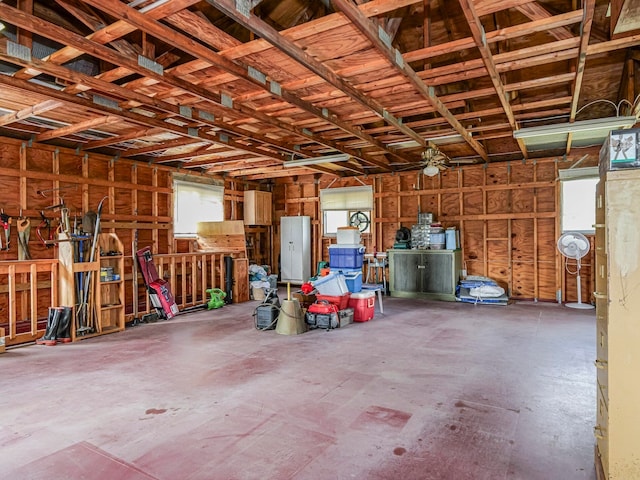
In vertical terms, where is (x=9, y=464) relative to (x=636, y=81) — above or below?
below

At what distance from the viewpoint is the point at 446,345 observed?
472cm

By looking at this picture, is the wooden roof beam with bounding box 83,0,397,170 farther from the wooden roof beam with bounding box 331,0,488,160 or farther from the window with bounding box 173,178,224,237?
the window with bounding box 173,178,224,237

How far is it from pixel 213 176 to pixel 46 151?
345 cm

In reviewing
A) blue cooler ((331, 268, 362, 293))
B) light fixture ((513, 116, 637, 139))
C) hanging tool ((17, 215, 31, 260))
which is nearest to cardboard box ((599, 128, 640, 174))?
light fixture ((513, 116, 637, 139))

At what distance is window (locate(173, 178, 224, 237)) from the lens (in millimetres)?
8109

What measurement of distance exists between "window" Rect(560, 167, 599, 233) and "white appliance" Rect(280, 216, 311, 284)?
5631 mm

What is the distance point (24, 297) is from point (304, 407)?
5.06m

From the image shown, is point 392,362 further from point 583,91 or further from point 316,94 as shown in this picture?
point 583,91

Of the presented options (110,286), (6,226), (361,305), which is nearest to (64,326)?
(110,286)

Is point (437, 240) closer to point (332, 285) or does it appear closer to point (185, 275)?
point (332, 285)

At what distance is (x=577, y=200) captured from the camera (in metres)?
7.34

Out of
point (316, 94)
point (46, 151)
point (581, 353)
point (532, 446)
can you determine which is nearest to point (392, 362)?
point (532, 446)

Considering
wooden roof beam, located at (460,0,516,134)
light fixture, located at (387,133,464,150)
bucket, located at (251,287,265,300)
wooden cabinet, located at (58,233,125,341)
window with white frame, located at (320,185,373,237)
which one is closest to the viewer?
wooden roof beam, located at (460,0,516,134)

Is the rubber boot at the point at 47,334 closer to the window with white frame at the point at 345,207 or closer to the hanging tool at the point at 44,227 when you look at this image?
the hanging tool at the point at 44,227
